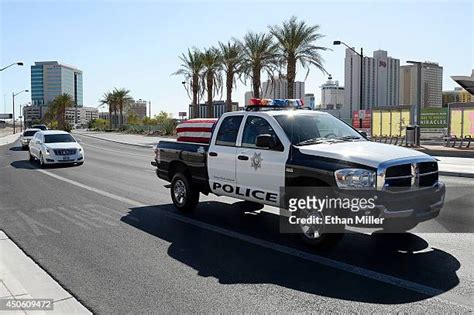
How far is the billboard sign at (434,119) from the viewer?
1545 inches

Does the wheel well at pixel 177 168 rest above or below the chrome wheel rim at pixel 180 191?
above

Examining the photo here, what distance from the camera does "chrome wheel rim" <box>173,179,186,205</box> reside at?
9231 millimetres

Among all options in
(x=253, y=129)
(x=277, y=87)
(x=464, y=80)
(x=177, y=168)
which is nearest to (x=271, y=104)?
(x=253, y=129)

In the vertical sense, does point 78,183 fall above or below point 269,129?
below

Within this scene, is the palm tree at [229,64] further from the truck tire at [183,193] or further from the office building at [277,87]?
the truck tire at [183,193]

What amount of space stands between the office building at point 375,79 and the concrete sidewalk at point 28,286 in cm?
6735

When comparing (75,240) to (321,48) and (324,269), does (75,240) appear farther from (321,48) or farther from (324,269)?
(321,48)

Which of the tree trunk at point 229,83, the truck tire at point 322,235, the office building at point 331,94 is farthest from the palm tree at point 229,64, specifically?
the office building at point 331,94

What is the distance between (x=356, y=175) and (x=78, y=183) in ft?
34.3

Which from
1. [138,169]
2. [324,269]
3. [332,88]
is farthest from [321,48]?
[332,88]

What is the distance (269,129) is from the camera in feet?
23.9

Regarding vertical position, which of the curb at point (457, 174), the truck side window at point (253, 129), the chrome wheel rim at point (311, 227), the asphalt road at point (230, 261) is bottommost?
the asphalt road at point (230, 261)

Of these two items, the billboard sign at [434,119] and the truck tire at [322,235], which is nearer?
the truck tire at [322,235]

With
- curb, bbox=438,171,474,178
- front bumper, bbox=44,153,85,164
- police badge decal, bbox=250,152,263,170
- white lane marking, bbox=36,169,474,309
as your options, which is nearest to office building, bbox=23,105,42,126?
front bumper, bbox=44,153,85,164
